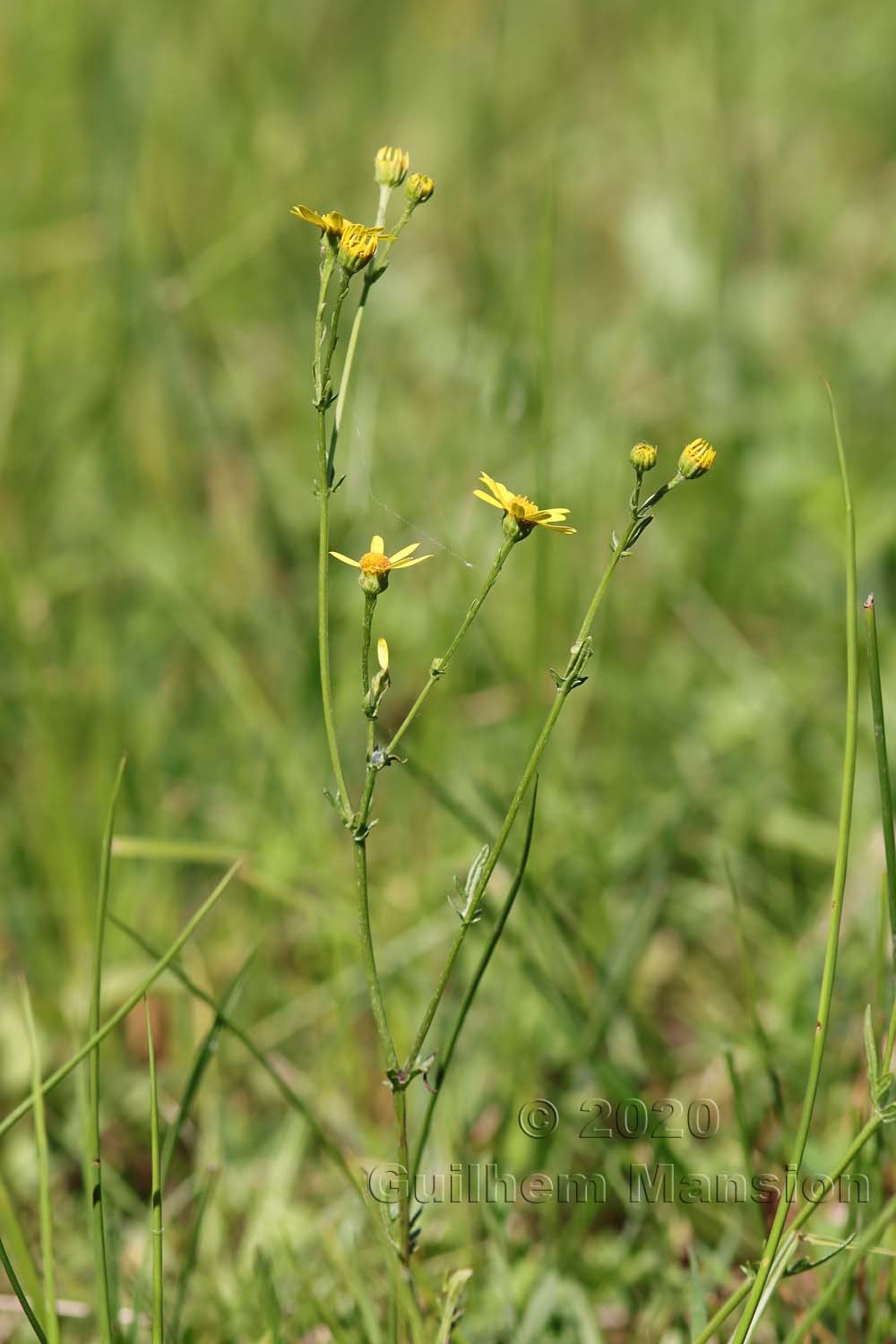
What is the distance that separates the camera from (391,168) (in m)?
1.05

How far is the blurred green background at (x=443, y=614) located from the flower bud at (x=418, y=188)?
0.28 meters

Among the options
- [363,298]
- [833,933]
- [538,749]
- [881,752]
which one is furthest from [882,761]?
[363,298]

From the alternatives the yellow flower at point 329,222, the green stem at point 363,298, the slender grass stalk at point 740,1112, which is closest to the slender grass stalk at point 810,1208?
the slender grass stalk at point 740,1112

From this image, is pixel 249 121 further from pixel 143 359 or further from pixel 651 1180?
pixel 651 1180

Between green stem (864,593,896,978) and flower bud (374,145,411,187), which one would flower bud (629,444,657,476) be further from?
flower bud (374,145,411,187)

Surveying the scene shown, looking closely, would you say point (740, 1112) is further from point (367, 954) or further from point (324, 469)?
point (324, 469)

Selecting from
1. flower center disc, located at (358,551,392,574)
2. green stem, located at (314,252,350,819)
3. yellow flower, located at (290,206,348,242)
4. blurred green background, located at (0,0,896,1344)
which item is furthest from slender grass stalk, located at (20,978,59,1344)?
yellow flower, located at (290,206,348,242)

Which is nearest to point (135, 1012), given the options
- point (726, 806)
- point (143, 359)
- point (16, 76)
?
point (726, 806)

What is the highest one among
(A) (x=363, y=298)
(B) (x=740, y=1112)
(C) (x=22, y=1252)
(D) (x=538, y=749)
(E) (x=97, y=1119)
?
(A) (x=363, y=298)

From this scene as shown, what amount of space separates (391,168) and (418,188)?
0.10ft

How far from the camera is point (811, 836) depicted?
2033mm

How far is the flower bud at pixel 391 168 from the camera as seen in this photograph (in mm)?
1045

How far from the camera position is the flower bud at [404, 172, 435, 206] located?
1047 millimetres

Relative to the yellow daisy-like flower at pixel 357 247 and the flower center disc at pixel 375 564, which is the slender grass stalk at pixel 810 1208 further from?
the yellow daisy-like flower at pixel 357 247
